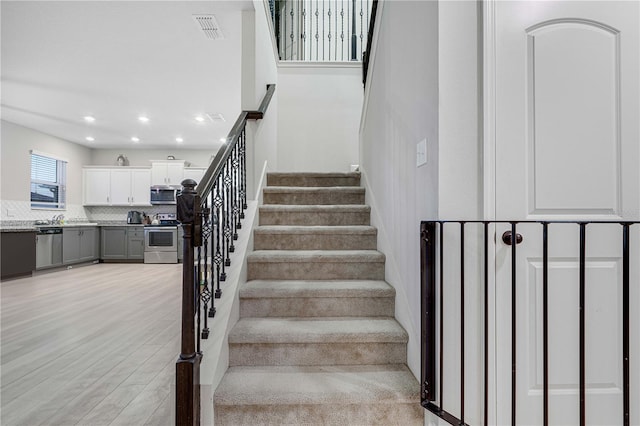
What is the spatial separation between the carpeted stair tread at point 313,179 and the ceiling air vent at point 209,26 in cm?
164

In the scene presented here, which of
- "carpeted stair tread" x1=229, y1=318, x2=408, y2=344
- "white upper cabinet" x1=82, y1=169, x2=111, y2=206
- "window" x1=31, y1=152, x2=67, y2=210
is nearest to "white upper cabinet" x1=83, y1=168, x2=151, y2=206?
"white upper cabinet" x1=82, y1=169, x2=111, y2=206

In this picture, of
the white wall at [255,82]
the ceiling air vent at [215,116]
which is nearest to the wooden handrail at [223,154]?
the white wall at [255,82]

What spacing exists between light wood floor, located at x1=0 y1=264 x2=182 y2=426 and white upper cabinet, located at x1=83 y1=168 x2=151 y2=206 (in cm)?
351

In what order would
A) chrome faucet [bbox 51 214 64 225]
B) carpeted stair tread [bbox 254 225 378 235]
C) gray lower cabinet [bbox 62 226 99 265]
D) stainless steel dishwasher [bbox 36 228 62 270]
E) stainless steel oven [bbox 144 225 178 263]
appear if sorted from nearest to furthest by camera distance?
carpeted stair tread [bbox 254 225 378 235] → stainless steel dishwasher [bbox 36 228 62 270] → gray lower cabinet [bbox 62 226 99 265] → chrome faucet [bbox 51 214 64 225] → stainless steel oven [bbox 144 225 178 263]

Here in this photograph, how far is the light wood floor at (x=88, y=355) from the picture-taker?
5.78 feet

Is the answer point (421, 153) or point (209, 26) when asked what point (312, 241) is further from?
point (209, 26)

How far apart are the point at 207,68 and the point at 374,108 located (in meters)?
2.70

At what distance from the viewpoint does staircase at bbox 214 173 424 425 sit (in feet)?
4.72

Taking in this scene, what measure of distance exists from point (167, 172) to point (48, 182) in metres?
2.45

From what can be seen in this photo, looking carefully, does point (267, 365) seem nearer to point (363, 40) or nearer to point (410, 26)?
point (410, 26)

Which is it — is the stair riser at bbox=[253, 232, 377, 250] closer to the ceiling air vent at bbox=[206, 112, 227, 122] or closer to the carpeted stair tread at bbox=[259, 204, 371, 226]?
the carpeted stair tread at bbox=[259, 204, 371, 226]

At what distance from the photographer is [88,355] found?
2447mm

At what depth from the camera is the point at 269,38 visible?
11.9ft

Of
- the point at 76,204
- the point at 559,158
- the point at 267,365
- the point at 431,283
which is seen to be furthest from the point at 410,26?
the point at 76,204
